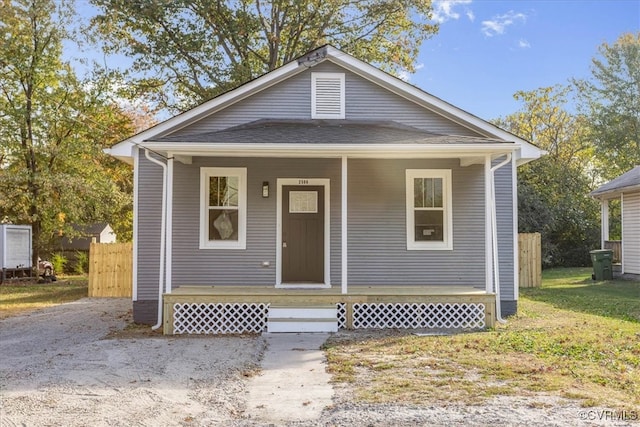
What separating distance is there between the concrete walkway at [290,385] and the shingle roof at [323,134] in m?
3.30

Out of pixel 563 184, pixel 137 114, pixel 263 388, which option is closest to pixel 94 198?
pixel 137 114

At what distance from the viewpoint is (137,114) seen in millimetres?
28500

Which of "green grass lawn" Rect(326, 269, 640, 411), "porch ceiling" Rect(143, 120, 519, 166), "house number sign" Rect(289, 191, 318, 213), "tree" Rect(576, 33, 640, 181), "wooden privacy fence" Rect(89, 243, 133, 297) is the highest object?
"tree" Rect(576, 33, 640, 181)

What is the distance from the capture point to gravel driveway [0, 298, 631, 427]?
4242 millimetres

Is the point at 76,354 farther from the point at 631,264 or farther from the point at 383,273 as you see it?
the point at 631,264

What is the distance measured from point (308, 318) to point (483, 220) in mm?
4022

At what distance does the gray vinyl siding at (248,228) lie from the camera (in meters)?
9.80

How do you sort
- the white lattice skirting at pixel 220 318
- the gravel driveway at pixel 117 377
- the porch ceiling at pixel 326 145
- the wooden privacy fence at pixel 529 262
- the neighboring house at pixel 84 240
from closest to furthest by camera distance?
the gravel driveway at pixel 117 377
the porch ceiling at pixel 326 145
the white lattice skirting at pixel 220 318
the wooden privacy fence at pixel 529 262
the neighboring house at pixel 84 240

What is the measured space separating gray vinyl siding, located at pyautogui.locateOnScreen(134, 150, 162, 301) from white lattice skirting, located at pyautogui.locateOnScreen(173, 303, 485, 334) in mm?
1519

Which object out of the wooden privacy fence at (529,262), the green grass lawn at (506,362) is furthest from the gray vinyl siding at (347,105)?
the wooden privacy fence at (529,262)

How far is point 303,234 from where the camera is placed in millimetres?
10078

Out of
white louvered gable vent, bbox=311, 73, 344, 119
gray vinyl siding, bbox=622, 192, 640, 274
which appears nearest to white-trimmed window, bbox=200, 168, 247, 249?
white louvered gable vent, bbox=311, 73, 344, 119

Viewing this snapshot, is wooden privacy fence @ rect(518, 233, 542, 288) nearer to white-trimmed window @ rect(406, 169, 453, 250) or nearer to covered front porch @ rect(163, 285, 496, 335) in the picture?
white-trimmed window @ rect(406, 169, 453, 250)

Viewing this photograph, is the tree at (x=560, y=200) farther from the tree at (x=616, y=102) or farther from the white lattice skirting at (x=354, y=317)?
the white lattice skirting at (x=354, y=317)
